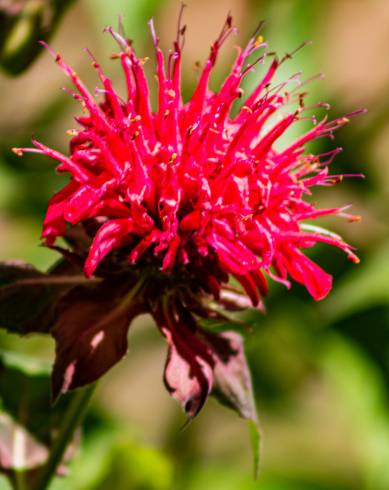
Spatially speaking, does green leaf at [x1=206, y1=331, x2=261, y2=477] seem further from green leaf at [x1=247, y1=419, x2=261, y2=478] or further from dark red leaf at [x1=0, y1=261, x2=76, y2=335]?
dark red leaf at [x1=0, y1=261, x2=76, y2=335]

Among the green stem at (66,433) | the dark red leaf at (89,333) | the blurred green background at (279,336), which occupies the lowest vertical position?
the blurred green background at (279,336)

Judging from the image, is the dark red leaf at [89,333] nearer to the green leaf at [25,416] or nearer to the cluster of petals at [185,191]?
the cluster of petals at [185,191]

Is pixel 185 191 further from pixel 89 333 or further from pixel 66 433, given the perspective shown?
pixel 66 433

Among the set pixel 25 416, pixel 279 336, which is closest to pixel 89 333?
pixel 25 416

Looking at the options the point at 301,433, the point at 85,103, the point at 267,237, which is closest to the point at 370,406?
the point at 267,237

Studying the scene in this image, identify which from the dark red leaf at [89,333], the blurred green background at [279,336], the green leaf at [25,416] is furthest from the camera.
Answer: the blurred green background at [279,336]

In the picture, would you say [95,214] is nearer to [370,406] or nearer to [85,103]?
[85,103]

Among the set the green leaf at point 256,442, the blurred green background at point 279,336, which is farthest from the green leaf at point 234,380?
the blurred green background at point 279,336

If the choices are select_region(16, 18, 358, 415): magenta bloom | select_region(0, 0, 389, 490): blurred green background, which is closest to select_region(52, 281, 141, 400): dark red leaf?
select_region(16, 18, 358, 415): magenta bloom

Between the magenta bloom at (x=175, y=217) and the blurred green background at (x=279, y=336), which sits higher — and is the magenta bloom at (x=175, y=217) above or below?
above
